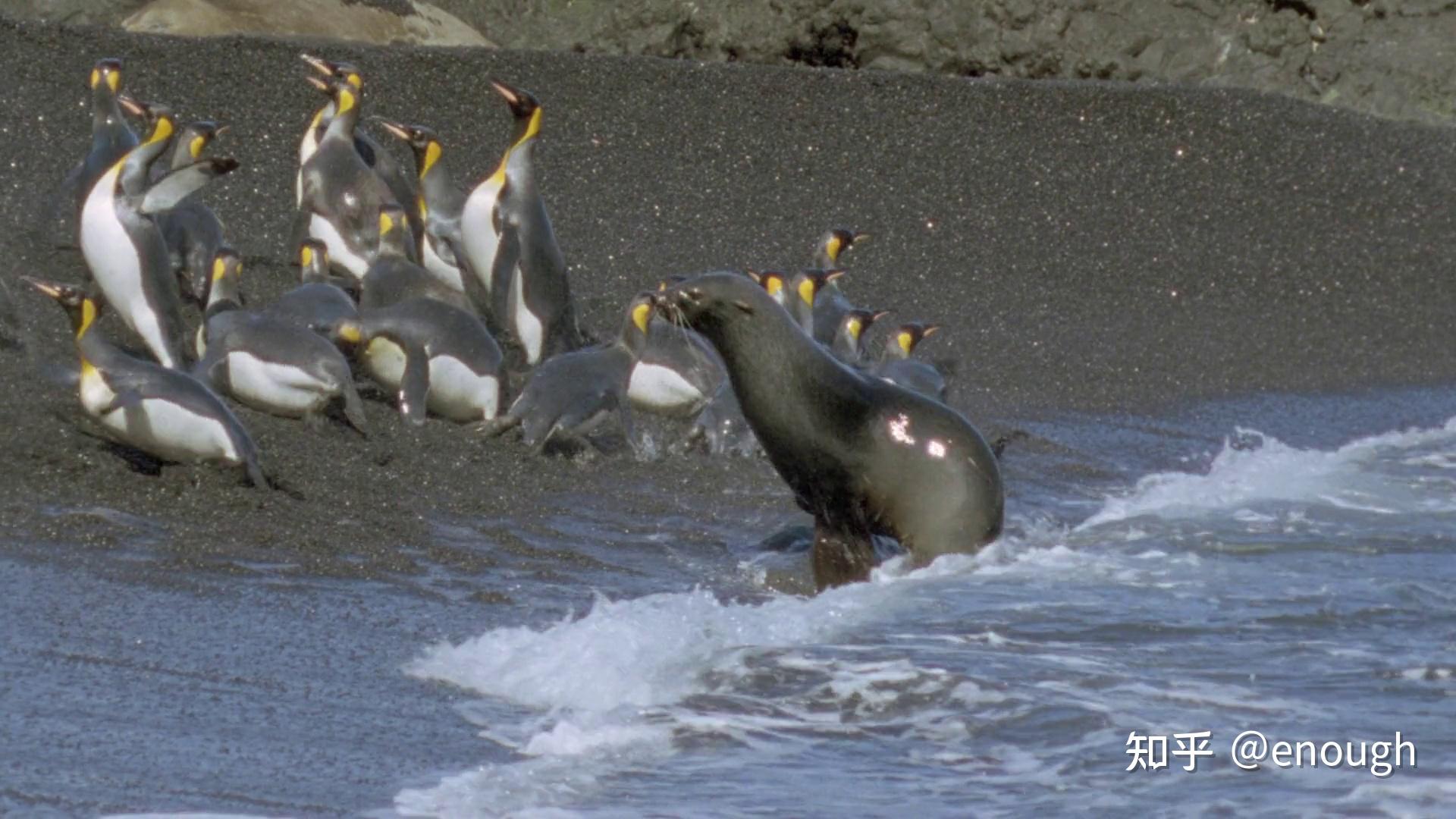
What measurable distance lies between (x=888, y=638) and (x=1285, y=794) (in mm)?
1215

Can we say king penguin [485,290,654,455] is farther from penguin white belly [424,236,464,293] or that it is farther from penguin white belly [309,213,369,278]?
→ penguin white belly [424,236,464,293]

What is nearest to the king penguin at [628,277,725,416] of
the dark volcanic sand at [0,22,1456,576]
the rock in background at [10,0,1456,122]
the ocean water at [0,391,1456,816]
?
the dark volcanic sand at [0,22,1456,576]

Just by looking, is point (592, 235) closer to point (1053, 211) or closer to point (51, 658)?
point (1053, 211)

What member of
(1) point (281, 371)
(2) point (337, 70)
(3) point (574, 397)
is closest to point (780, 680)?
(3) point (574, 397)

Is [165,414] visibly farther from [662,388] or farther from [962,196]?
[962,196]

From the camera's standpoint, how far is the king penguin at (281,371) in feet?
21.5

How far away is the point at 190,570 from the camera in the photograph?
5070mm

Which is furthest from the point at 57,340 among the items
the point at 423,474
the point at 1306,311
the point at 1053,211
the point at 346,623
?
the point at 1306,311

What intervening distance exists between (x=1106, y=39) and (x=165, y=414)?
826 cm

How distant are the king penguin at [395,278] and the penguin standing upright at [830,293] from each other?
1.34 metres

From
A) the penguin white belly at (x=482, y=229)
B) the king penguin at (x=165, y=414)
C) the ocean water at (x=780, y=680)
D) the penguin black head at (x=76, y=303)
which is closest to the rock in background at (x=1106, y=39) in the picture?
the penguin white belly at (x=482, y=229)

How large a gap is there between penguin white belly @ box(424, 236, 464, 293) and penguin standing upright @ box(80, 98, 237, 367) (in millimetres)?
1297

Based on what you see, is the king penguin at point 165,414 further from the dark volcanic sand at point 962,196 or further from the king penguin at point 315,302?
the dark volcanic sand at point 962,196

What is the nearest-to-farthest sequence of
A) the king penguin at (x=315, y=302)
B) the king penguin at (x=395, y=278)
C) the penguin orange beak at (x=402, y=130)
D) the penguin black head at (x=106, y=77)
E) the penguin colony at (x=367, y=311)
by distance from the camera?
the penguin colony at (x=367, y=311)
the king penguin at (x=315, y=302)
the king penguin at (x=395, y=278)
the penguin black head at (x=106, y=77)
the penguin orange beak at (x=402, y=130)
